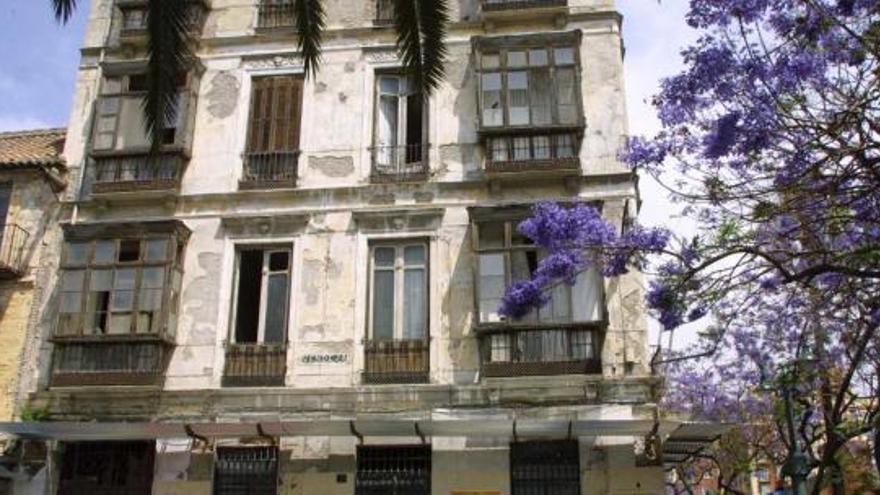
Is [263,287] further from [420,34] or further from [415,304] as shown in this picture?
[420,34]

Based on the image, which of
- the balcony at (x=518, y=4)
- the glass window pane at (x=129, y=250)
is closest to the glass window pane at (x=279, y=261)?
the glass window pane at (x=129, y=250)

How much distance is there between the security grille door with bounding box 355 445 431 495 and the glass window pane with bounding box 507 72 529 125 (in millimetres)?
6137

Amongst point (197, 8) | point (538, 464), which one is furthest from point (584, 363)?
point (197, 8)

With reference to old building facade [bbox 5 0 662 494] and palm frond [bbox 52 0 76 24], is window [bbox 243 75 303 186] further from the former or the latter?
palm frond [bbox 52 0 76 24]

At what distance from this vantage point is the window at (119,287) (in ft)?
53.8

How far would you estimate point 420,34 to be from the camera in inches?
311

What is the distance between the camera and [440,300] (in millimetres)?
16125

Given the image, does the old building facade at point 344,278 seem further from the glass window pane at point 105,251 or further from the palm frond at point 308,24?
the palm frond at point 308,24

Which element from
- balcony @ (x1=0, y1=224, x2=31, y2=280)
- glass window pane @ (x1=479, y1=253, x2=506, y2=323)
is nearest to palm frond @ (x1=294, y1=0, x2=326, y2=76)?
glass window pane @ (x1=479, y1=253, x2=506, y2=323)

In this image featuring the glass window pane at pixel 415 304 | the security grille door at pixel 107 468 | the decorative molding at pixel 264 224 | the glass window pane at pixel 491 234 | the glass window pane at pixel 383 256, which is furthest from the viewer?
the decorative molding at pixel 264 224

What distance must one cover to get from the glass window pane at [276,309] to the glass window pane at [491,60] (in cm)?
544

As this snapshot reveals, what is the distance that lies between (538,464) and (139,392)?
6.94 metres

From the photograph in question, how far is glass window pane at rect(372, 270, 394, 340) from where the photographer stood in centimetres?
1628

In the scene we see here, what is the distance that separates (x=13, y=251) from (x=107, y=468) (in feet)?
15.2
